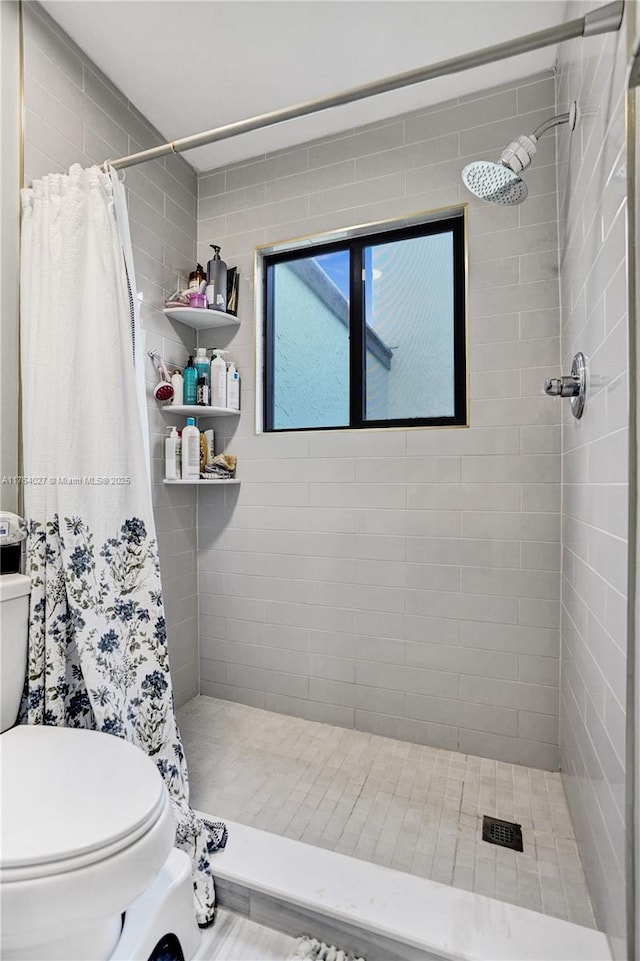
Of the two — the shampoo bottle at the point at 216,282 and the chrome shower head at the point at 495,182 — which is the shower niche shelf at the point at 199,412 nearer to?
the shampoo bottle at the point at 216,282

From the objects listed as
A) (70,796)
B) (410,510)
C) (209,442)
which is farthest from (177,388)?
(70,796)

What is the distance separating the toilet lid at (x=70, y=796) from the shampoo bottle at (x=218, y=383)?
1.34 meters

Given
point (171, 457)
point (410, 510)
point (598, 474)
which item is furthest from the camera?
point (171, 457)

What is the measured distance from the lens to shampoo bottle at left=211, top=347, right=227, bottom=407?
207 cm

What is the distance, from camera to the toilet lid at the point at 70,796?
0.80 meters

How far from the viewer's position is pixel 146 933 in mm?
999

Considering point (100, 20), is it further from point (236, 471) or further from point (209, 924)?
point (209, 924)

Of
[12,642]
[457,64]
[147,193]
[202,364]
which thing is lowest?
[12,642]

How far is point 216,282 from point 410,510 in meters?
1.31

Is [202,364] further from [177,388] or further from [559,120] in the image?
[559,120]

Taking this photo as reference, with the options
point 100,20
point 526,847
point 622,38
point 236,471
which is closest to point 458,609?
point 526,847

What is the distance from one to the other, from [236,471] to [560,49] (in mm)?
1932

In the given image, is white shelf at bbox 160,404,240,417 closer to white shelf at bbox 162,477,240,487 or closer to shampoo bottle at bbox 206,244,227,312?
white shelf at bbox 162,477,240,487

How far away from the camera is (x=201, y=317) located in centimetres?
206
